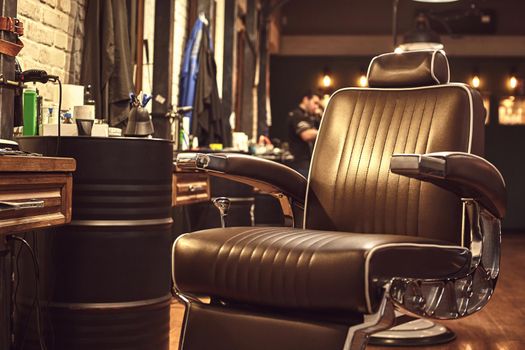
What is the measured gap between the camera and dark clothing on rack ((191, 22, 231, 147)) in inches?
221

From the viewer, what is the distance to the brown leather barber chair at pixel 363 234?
1771 millimetres

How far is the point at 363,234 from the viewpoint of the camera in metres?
2.02

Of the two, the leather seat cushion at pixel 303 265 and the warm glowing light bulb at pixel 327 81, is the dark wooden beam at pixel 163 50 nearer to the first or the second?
the leather seat cushion at pixel 303 265

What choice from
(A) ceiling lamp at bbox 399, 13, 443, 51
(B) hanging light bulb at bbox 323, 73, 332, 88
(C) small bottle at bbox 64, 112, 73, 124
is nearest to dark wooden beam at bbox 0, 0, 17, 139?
(C) small bottle at bbox 64, 112, 73, 124

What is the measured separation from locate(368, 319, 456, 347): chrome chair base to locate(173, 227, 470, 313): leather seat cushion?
Result: 1283mm

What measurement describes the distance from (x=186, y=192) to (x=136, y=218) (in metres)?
1.22

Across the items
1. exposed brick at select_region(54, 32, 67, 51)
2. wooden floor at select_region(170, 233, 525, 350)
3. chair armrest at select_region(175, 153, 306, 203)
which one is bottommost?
wooden floor at select_region(170, 233, 525, 350)

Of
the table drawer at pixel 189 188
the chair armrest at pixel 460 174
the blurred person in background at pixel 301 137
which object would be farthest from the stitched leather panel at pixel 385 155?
the blurred person in background at pixel 301 137

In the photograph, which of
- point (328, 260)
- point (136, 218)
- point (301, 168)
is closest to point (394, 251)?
point (328, 260)

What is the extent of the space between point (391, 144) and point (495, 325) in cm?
167

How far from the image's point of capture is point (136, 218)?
2744mm

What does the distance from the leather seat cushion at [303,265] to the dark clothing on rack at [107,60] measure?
6.14 ft

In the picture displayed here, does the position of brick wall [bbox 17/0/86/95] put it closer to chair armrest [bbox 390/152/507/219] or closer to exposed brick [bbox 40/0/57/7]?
exposed brick [bbox 40/0/57/7]

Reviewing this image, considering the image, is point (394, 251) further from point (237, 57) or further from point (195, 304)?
point (237, 57)
